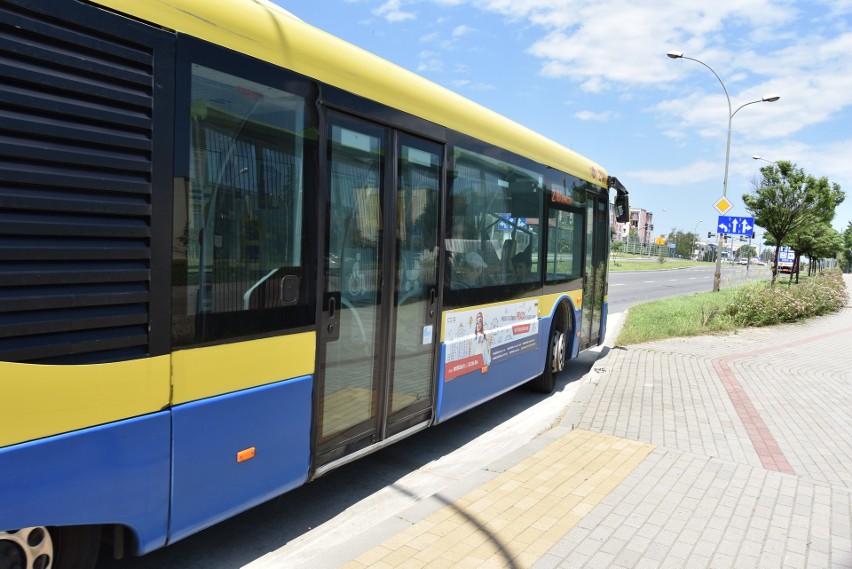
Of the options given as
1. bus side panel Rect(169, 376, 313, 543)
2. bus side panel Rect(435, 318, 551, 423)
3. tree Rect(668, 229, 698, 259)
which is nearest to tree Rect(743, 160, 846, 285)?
bus side panel Rect(435, 318, 551, 423)

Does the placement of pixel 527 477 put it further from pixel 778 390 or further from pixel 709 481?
pixel 778 390

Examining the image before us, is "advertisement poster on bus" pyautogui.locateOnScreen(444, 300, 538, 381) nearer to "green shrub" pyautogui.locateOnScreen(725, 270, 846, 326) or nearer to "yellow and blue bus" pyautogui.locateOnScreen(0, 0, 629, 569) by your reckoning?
"yellow and blue bus" pyautogui.locateOnScreen(0, 0, 629, 569)

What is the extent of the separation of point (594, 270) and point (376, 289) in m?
5.94

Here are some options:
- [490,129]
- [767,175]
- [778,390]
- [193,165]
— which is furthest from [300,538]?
[767,175]

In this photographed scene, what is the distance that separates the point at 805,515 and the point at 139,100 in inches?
194

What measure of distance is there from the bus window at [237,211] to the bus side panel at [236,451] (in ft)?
1.25

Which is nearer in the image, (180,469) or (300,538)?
(180,469)

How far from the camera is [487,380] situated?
239 inches

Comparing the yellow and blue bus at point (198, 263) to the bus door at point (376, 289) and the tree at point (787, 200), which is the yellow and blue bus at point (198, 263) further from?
the tree at point (787, 200)

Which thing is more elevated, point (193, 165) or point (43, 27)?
point (43, 27)

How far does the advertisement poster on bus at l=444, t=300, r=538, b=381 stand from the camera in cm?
538

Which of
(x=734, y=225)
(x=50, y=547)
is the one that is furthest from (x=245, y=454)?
(x=734, y=225)

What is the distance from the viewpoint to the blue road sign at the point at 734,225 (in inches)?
800

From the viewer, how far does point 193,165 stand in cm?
300
